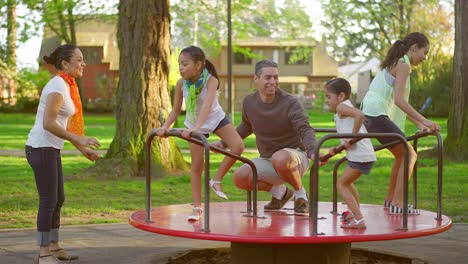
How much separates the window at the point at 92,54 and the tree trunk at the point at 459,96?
4321cm

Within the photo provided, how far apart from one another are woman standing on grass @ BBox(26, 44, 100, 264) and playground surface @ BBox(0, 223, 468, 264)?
0.40 metres

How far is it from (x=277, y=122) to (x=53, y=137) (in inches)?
66.2

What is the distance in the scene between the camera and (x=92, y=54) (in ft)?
193

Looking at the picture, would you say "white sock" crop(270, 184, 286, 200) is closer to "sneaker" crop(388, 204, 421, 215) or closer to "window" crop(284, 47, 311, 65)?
"sneaker" crop(388, 204, 421, 215)

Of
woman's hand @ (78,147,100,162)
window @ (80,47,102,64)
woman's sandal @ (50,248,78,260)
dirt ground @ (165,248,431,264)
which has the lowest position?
dirt ground @ (165,248,431,264)

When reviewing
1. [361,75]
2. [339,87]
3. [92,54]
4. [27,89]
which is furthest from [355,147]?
[361,75]

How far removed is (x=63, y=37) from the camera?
4156cm

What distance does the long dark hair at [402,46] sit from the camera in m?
6.89

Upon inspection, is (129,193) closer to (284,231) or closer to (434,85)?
(284,231)

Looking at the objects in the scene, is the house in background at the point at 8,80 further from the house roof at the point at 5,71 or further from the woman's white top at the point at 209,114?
the woman's white top at the point at 209,114

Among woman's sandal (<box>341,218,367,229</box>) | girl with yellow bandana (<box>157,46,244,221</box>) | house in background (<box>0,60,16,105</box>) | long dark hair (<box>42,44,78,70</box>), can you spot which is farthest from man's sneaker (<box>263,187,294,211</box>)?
house in background (<box>0,60,16,105</box>)

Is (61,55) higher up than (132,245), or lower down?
higher up

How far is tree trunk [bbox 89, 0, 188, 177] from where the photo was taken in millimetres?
12867

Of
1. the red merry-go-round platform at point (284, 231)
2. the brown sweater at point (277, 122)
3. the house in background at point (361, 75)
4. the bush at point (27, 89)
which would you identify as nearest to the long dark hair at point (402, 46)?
the brown sweater at point (277, 122)
